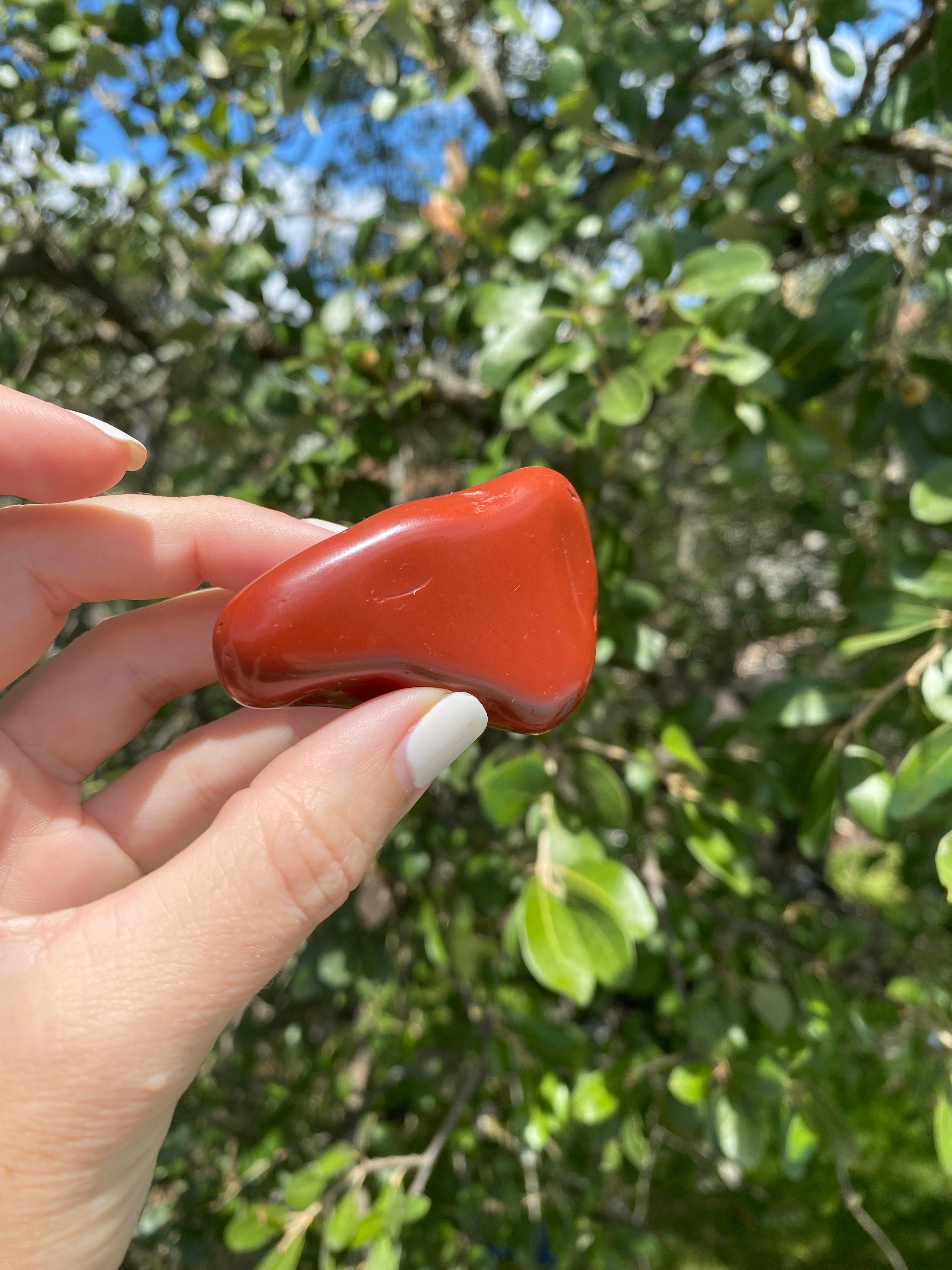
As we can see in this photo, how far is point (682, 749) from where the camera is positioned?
127 centimetres

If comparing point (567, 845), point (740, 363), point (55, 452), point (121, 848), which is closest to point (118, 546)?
point (55, 452)

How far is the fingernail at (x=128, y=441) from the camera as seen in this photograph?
90 centimetres

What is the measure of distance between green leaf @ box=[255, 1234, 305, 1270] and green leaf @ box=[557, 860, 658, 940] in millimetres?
748

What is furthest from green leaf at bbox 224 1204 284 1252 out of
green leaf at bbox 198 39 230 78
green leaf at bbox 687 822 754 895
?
green leaf at bbox 198 39 230 78

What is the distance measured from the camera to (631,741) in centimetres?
168

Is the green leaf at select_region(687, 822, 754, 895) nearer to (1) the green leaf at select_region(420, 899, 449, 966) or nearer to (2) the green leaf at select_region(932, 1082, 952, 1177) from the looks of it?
(2) the green leaf at select_region(932, 1082, 952, 1177)

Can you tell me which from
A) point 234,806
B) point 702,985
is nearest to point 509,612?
point 234,806

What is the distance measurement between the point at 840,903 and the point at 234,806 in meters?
2.73

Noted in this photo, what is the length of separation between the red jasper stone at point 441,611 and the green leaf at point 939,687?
0.47m

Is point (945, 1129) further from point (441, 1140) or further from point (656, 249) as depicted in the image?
point (656, 249)

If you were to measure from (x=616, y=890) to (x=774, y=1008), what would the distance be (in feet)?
1.69

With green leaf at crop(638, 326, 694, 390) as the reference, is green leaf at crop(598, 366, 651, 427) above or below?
below

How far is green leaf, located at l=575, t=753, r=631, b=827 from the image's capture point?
1201mm

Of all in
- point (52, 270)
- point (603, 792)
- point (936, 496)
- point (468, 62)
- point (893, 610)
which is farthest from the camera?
point (52, 270)
